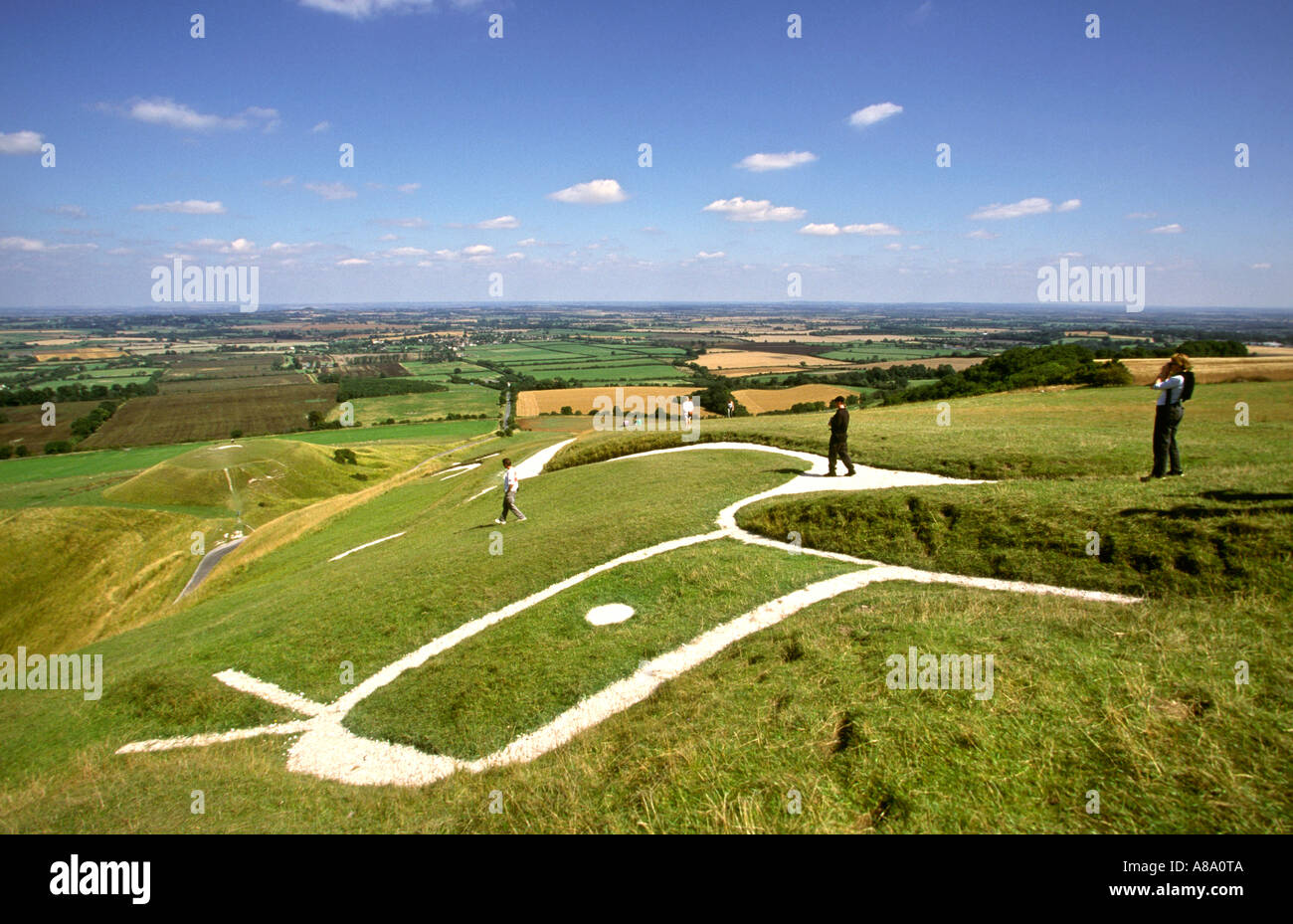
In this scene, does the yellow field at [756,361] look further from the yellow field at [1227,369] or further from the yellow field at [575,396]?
the yellow field at [1227,369]

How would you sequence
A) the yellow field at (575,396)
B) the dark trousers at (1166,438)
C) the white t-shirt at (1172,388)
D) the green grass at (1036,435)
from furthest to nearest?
1. the yellow field at (575,396)
2. the green grass at (1036,435)
3. the dark trousers at (1166,438)
4. the white t-shirt at (1172,388)

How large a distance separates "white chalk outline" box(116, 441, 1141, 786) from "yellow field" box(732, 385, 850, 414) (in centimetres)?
5569

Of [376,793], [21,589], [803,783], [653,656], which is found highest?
[803,783]

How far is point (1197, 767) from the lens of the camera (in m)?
6.44

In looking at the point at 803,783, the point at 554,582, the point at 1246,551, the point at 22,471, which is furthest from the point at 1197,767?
the point at 22,471

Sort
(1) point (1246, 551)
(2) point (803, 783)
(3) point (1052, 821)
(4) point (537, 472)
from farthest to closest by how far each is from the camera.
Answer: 1. (4) point (537, 472)
2. (1) point (1246, 551)
3. (2) point (803, 783)
4. (3) point (1052, 821)

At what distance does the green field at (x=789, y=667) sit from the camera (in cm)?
695

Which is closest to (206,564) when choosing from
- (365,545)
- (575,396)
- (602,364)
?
(365,545)

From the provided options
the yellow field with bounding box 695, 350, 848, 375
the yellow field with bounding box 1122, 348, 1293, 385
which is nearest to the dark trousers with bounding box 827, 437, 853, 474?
the yellow field with bounding box 1122, 348, 1293, 385

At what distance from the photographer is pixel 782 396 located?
81.1 m

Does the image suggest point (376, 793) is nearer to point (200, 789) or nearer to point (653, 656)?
point (200, 789)

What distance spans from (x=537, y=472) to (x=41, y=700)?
25.6m

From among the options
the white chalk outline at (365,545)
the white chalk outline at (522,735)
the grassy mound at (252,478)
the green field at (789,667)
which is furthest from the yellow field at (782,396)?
the white chalk outline at (522,735)

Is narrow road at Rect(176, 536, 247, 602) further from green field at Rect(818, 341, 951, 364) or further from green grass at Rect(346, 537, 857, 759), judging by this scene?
green field at Rect(818, 341, 951, 364)
